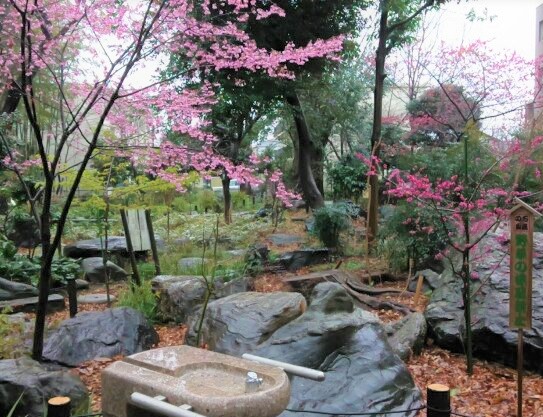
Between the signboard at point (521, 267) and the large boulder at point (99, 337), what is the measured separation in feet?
11.1

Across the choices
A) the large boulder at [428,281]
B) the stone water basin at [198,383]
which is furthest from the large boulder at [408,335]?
the stone water basin at [198,383]

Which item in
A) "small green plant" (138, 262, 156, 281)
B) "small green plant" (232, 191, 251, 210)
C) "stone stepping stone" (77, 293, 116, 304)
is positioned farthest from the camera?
"small green plant" (232, 191, 251, 210)

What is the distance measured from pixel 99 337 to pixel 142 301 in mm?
1296

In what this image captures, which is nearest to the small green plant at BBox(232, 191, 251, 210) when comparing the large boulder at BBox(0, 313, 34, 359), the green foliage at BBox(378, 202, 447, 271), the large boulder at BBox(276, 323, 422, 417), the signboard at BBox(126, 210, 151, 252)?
the signboard at BBox(126, 210, 151, 252)

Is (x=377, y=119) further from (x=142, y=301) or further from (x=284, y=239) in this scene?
(x=142, y=301)

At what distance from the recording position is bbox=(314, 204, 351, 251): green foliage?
888cm

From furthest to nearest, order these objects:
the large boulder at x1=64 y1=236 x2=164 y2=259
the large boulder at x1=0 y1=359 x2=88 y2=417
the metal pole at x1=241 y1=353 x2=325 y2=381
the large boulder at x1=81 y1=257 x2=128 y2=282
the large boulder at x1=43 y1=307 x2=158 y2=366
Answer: the large boulder at x1=64 y1=236 x2=164 y2=259 < the large boulder at x1=81 y1=257 x2=128 y2=282 < the large boulder at x1=43 y1=307 x2=158 y2=366 < the large boulder at x1=0 y1=359 x2=88 y2=417 < the metal pole at x1=241 y1=353 x2=325 y2=381

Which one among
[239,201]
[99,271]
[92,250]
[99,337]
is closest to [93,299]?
[99,271]

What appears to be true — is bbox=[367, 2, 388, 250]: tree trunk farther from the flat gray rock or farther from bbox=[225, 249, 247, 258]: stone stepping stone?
the flat gray rock

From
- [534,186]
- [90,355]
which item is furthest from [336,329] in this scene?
[534,186]

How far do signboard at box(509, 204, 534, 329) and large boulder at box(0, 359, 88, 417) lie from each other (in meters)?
2.90

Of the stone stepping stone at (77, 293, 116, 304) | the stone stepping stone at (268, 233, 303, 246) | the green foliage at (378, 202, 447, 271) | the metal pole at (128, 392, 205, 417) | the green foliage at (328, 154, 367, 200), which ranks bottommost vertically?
the stone stepping stone at (77, 293, 116, 304)

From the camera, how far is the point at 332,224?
352 inches

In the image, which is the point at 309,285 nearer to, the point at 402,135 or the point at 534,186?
the point at 534,186
